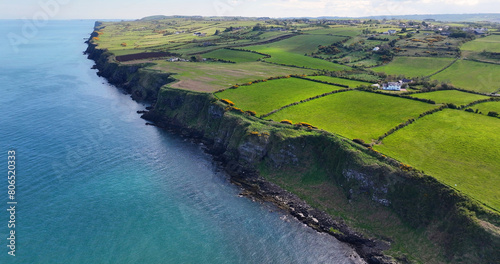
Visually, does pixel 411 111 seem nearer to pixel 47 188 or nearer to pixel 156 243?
pixel 156 243

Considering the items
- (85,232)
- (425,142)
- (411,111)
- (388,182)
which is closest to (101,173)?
(85,232)

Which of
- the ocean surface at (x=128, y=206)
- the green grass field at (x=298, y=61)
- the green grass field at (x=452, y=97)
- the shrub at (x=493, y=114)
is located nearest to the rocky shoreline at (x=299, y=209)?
the ocean surface at (x=128, y=206)

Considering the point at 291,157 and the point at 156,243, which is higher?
the point at 291,157

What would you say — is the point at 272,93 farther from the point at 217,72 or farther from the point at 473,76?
the point at 473,76

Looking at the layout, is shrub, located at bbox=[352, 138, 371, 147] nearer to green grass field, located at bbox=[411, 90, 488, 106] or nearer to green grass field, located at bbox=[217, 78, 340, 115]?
green grass field, located at bbox=[217, 78, 340, 115]

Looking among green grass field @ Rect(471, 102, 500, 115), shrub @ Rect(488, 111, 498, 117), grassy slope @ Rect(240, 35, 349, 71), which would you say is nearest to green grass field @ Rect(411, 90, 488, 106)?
green grass field @ Rect(471, 102, 500, 115)

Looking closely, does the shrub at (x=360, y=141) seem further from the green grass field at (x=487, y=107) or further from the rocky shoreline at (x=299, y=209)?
the green grass field at (x=487, y=107)

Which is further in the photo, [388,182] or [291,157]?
[291,157]
